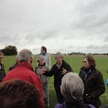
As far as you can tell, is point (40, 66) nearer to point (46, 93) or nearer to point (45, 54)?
point (46, 93)

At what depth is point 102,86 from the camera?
6066 mm

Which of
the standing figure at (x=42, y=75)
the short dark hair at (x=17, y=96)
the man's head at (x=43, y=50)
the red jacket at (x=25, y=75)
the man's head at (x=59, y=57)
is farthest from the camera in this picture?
the man's head at (x=43, y=50)

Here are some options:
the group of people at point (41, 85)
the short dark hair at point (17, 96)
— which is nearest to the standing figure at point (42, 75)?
the group of people at point (41, 85)

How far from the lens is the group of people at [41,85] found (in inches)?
66.7

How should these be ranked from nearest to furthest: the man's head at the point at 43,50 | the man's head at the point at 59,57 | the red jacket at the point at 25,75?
the red jacket at the point at 25,75 < the man's head at the point at 59,57 < the man's head at the point at 43,50

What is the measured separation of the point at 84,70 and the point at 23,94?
15.4 feet

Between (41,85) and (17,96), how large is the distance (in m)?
3.14

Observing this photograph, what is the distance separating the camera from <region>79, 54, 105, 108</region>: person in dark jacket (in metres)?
6.04

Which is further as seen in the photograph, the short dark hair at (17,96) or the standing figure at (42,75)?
the standing figure at (42,75)

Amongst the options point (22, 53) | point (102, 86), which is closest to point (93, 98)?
point (102, 86)

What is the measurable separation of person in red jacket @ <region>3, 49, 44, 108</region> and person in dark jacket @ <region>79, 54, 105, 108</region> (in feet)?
5.35

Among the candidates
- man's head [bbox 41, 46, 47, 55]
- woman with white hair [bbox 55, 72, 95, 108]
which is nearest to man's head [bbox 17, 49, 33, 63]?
woman with white hair [bbox 55, 72, 95, 108]

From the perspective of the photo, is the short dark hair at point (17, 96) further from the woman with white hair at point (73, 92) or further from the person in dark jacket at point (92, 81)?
the person in dark jacket at point (92, 81)

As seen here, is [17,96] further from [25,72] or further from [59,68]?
[59,68]
